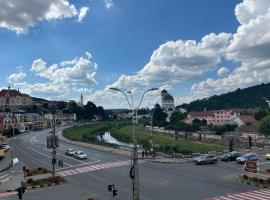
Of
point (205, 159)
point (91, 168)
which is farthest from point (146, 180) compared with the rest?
point (205, 159)

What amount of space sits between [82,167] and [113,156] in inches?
426

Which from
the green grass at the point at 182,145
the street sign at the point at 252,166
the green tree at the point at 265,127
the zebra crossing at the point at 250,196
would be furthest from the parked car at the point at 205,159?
the green tree at the point at 265,127

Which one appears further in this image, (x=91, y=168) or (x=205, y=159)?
(x=205, y=159)

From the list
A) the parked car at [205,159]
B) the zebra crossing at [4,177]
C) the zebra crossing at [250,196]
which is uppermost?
the parked car at [205,159]

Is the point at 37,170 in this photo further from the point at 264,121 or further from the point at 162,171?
the point at 264,121

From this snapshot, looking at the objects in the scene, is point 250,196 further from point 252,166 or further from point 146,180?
point 146,180

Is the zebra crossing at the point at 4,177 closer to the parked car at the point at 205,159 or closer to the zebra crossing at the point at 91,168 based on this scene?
the zebra crossing at the point at 91,168

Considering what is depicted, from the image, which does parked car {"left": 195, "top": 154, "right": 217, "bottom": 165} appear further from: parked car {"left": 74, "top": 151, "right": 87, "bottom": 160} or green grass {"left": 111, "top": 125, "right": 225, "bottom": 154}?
green grass {"left": 111, "top": 125, "right": 225, "bottom": 154}

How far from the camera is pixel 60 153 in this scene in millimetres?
74812

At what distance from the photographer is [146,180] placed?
4409 cm

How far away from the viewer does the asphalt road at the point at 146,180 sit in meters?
37.3

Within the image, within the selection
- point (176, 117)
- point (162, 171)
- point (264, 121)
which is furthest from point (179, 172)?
point (176, 117)

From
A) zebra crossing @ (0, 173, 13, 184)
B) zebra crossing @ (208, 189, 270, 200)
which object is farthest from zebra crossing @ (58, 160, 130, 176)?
zebra crossing @ (208, 189, 270, 200)

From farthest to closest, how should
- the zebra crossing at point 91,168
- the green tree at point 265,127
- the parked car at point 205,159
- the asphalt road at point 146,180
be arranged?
1. the green tree at point 265,127
2. the parked car at point 205,159
3. the zebra crossing at point 91,168
4. the asphalt road at point 146,180
